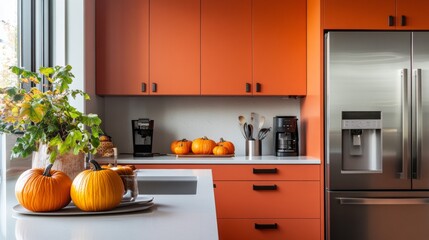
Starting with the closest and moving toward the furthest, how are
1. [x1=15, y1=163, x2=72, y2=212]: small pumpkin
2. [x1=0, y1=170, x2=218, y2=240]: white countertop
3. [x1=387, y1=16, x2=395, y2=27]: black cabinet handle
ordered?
[x1=0, y1=170, x2=218, y2=240]: white countertop
[x1=15, y1=163, x2=72, y2=212]: small pumpkin
[x1=387, y1=16, x2=395, y2=27]: black cabinet handle

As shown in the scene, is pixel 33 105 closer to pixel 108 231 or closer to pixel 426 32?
pixel 108 231

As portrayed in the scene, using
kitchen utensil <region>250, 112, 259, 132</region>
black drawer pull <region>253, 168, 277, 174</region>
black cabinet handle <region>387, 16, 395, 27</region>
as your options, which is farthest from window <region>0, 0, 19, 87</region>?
black cabinet handle <region>387, 16, 395, 27</region>

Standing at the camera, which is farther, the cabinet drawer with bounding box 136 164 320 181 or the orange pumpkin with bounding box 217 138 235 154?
the orange pumpkin with bounding box 217 138 235 154

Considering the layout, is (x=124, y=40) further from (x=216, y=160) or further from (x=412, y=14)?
(x=412, y=14)

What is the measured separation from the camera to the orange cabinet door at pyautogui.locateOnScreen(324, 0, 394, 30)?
135 inches

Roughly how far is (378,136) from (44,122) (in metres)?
2.51

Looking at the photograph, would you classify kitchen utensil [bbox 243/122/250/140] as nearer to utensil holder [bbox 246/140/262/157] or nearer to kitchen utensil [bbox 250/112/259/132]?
utensil holder [bbox 246/140/262/157]

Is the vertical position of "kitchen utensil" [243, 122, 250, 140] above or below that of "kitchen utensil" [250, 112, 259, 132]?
below

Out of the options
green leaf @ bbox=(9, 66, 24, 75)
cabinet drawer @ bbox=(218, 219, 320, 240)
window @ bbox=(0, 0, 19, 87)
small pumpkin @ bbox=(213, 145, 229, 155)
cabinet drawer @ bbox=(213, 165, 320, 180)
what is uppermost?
window @ bbox=(0, 0, 19, 87)

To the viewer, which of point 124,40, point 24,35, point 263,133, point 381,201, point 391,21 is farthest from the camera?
point 263,133

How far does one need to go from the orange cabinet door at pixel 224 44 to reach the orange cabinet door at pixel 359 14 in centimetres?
71

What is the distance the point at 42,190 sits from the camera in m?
1.26

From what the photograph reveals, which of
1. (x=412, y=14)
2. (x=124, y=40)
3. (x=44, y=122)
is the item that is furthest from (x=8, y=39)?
(x=412, y=14)

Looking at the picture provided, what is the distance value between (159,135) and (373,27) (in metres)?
1.91
